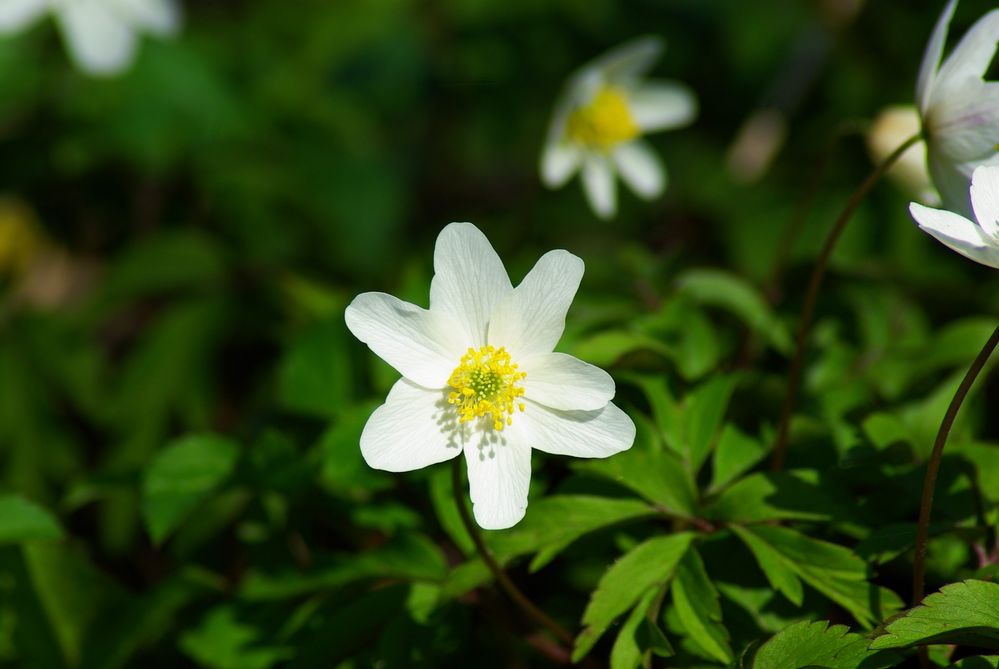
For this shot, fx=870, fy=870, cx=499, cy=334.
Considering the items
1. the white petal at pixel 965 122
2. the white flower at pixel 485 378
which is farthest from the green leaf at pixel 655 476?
the white petal at pixel 965 122

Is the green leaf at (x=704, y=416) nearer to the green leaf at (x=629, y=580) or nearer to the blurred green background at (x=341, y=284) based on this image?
the blurred green background at (x=341, y=284)

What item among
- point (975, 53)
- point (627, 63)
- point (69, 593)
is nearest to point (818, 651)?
point (975, 53)

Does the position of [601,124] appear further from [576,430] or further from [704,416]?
[576,430]

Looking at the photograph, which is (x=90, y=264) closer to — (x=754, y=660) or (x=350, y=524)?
(x=350, y=524)

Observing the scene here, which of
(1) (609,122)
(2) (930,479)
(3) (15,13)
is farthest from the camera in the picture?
(3) (15,13)

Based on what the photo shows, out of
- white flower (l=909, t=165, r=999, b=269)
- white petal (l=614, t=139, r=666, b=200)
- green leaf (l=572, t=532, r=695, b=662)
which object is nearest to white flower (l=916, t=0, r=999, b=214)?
white flower (l=909, t=165, r=999, b=269)

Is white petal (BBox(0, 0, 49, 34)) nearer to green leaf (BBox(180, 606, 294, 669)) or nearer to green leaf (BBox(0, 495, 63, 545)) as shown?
green leaf (BBox(0, 495, 63, 545))
